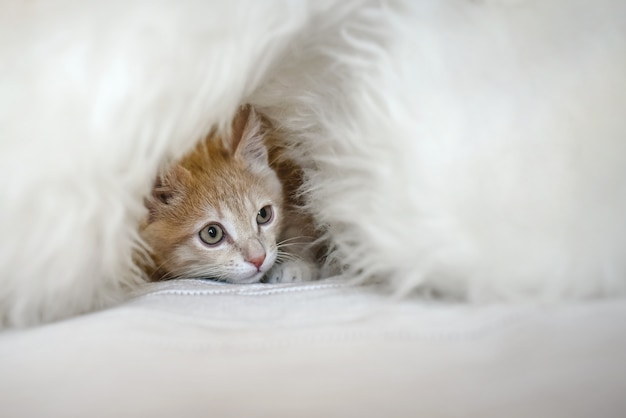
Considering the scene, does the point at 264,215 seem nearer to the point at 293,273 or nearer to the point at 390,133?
the point at 293,273

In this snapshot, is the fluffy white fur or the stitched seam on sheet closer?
the fluffy white fur

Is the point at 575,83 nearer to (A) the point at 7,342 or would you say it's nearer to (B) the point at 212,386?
(B) the point at 212,386

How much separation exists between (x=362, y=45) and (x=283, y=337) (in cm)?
39

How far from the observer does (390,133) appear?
686 mm

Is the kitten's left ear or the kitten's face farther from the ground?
the kitten's left ear

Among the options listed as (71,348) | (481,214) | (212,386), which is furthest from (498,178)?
(71,348)

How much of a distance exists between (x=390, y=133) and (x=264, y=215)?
42cm

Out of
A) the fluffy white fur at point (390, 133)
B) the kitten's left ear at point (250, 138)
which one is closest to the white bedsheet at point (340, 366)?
the fluffy white fur at point (390, 133)

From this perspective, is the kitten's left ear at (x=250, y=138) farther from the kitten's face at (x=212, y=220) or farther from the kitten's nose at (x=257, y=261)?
the kitten's nose at (x=257, y=261)

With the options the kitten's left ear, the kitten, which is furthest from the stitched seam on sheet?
the kitten's left ear

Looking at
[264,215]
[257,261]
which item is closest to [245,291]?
[257,261]

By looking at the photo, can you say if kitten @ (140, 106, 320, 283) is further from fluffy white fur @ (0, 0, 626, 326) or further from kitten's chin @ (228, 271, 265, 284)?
fluffy white fur @ (0, 0, 626, 326)

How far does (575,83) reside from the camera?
0.65 meters

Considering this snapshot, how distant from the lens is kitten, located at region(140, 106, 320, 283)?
96cm
